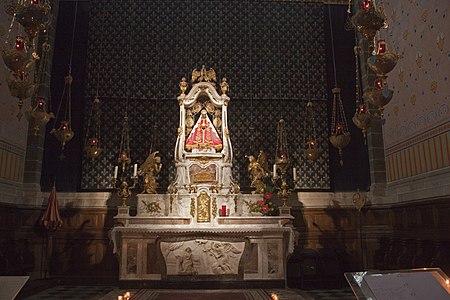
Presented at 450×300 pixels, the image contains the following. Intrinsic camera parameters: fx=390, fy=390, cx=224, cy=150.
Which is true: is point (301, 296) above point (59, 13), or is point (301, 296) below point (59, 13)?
below

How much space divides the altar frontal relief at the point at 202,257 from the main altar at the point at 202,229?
0.02 m

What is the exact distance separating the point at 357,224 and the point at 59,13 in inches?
410

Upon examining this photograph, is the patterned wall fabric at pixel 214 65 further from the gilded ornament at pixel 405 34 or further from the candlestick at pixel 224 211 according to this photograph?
the gilded ornament at pixel 405 34

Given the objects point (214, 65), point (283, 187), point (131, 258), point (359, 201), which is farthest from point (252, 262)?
point (214, 65)

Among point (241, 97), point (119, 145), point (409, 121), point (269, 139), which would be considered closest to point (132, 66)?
point (119, 145)

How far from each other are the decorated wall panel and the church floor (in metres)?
3.37

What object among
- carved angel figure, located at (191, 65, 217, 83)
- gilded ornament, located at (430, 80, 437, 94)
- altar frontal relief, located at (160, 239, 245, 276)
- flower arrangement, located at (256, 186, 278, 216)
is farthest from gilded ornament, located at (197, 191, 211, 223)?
gilded ornament, located at (430, 80, 437, 94)

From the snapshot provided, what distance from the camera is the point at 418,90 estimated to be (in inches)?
339

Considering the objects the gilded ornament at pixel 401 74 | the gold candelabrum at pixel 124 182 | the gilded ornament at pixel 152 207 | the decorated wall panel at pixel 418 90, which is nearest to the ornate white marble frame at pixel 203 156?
the gilded ornament at pixel 152 207

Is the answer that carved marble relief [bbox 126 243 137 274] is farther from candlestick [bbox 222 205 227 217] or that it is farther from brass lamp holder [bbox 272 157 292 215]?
brass lamp holder [bbox 272 157 292 215]

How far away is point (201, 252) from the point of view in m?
8.34

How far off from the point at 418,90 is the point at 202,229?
5.64 meters

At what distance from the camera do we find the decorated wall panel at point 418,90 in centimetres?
767

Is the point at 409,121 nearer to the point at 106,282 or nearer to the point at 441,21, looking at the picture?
the point at 441,21
